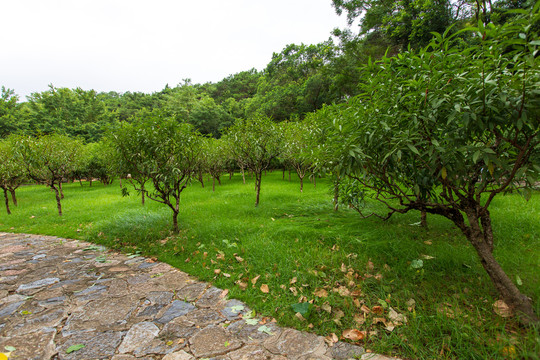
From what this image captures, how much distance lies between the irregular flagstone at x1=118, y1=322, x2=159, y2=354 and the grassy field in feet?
3.93

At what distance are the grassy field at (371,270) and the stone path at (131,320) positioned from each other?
1.05 ft

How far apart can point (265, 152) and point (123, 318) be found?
7.54 m

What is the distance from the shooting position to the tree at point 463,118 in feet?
6.79

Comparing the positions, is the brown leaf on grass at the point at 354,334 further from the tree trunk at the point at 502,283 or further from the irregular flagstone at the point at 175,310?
the irregular flagstone at the point at 175,310

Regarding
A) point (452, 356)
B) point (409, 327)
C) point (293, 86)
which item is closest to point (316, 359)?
point (409, 327)

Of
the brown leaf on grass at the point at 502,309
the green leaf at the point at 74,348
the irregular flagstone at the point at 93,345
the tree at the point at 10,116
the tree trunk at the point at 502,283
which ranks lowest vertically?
the irregular flagstone at the point at 93,345

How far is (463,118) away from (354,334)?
259cm

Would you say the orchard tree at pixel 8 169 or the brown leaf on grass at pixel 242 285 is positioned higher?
the orchard tree at pixel 8 169

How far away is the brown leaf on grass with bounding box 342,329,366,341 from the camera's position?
2.70 metres

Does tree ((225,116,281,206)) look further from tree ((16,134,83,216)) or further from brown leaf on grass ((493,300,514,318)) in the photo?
tree ((16,134,83,216))

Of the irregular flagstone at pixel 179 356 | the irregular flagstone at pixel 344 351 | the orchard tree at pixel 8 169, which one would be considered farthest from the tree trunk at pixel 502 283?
the orchard tree at pixel 8 169

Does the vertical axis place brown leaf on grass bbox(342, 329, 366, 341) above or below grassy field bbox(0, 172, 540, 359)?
below

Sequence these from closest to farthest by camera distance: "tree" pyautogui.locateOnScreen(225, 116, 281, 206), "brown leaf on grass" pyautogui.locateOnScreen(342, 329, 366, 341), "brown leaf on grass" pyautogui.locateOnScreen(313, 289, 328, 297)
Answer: "brown leaf on grass" pyautogui.locateOnScreen(342, 329, 366, 341) → "brown leaf on grass" pyautogui.locateOnScreen(313, 289, 328, 297) → "tree" pyautogui.locateOnScreen(225, 116, 281, 206)

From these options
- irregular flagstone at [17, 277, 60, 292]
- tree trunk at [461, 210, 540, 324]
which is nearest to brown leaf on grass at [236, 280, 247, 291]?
tree trunk at [461, 210, 540, 324]
